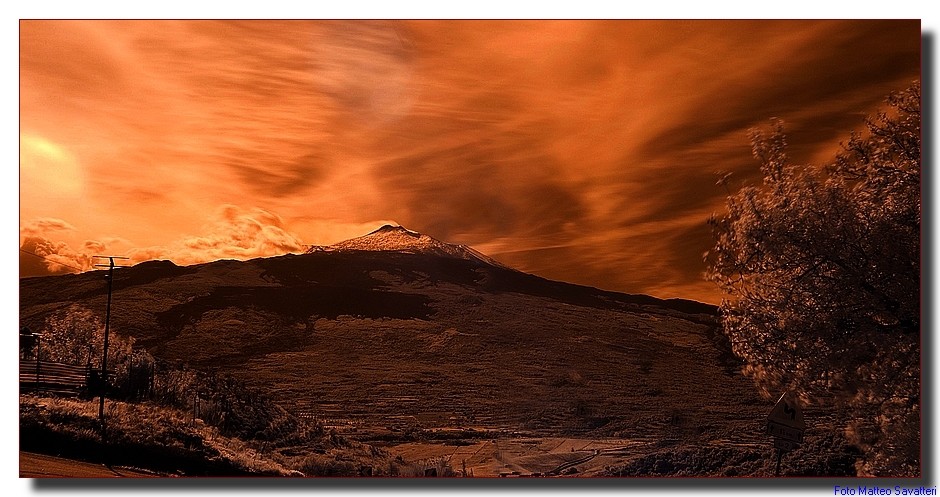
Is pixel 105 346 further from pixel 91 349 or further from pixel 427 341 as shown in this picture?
pixel 427 341

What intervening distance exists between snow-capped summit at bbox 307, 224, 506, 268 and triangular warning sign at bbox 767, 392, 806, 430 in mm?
1904

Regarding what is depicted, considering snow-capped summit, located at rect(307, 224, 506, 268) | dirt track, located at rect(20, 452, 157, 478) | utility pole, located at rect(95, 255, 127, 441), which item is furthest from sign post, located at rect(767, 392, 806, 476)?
utility pole, located at rect(95, 255, 127, 441)

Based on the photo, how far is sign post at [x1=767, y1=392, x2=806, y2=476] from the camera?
4.54 m

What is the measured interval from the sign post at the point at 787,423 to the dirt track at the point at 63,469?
3.68 m

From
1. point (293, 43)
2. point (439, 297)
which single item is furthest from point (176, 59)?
point (439, 297)

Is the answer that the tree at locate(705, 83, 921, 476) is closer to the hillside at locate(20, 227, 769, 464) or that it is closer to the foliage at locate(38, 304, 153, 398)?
the hillside at locate(20, 227, 769, 464)

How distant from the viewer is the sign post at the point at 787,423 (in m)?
4.54

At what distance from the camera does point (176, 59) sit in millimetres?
4598

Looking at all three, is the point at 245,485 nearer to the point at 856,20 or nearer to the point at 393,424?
the point at 393,424

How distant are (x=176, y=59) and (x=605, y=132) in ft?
8.58

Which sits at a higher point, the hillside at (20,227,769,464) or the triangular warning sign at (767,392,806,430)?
the hillside at (20,227,769,464)

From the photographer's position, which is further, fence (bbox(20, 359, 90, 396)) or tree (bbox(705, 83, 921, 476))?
fence (bbox(20, 359, 90, 396))

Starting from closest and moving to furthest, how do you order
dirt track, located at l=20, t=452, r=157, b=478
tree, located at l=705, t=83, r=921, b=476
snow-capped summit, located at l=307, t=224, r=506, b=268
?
tree, located at l=705, t=83, r=921, b=476 < dirt track, located at l=20, t=452, r=157, b=478 < snow-capped summit, located at l=307, t=224, r=506, b=268

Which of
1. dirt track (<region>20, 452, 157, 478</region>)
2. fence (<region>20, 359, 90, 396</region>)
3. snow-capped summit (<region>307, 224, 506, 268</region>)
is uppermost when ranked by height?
snow-capped summit (<region>307, 224, 506, 268</region>)
